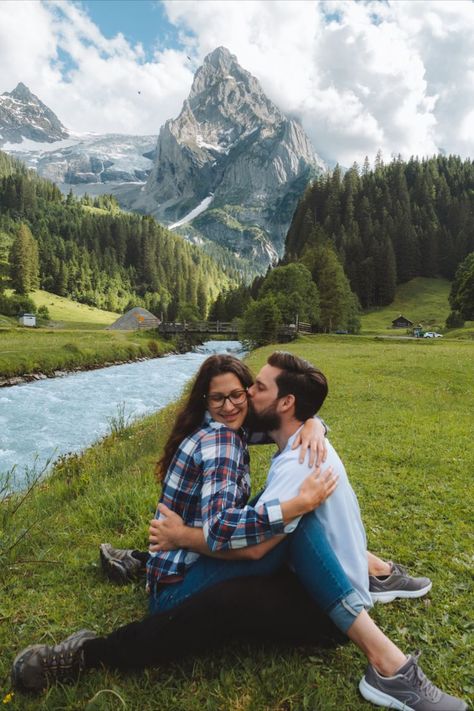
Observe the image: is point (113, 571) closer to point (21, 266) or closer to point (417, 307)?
point (417, 307)

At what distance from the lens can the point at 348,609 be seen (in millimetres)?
3535

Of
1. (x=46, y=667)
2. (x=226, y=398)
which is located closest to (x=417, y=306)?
(x=226, y=398)

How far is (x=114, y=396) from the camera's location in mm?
27234

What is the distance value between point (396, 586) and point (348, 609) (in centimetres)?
182

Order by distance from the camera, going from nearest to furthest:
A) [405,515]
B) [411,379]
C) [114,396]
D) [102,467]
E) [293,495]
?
[293,495] → [405,515] → [102,467] → [411,379] → [114,396]

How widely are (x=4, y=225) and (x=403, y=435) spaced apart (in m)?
218

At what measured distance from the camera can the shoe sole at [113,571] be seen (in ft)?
17.4

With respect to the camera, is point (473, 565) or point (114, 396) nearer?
point (473, 565)

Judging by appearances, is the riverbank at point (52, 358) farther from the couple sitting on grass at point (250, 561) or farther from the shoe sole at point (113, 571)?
the couple sitting on grass at point (250, 561)

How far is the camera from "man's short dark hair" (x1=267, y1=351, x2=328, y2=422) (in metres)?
4.13

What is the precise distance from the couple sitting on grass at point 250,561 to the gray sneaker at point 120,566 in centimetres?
132

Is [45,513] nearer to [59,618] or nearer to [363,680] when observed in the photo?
[59,618]

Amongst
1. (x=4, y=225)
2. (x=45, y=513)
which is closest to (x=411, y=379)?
(x=45, y=513)

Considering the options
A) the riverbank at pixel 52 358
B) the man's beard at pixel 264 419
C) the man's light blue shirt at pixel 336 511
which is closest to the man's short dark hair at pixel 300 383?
the man's beard at pixel 264 419
